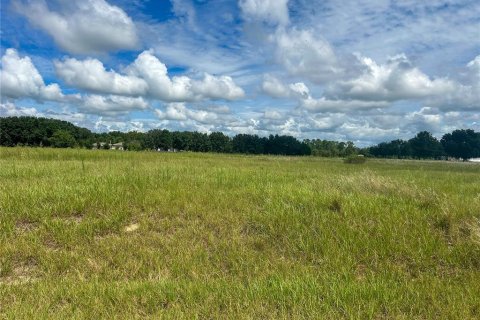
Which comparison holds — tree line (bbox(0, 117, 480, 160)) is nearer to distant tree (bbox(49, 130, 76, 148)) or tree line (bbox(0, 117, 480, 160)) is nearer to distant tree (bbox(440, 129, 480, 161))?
distant tree (bbox(440, 129, 480, 161))

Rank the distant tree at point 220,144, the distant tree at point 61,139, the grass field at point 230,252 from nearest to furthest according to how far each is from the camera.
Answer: the grass field at point 230,252, the distant tree at point 61,139, the distant tree at point 220,144

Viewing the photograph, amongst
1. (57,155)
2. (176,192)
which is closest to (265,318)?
(176,192)

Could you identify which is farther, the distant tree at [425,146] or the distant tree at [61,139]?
the distant tree at [425,146]

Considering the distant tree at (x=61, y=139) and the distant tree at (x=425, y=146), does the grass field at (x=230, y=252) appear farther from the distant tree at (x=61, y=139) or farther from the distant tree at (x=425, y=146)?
the distant tree at (x=425, y=146)

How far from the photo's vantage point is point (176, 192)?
9922 millimetres

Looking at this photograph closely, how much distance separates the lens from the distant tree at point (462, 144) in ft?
515

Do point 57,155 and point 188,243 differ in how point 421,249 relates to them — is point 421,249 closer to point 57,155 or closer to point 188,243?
point 188,243

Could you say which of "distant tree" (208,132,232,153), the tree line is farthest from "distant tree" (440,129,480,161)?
"distant tree" (208,132,232,153)

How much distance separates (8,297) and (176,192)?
4915 millimetres

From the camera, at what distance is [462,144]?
159375 mm

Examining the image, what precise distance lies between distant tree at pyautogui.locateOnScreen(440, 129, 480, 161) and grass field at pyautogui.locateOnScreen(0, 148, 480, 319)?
172208mm

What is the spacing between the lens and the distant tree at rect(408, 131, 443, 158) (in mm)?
161250

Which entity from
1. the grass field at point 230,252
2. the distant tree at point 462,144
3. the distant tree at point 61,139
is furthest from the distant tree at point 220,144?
the grass field at point 230,252

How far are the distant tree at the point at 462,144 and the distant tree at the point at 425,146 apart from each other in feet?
13.8
